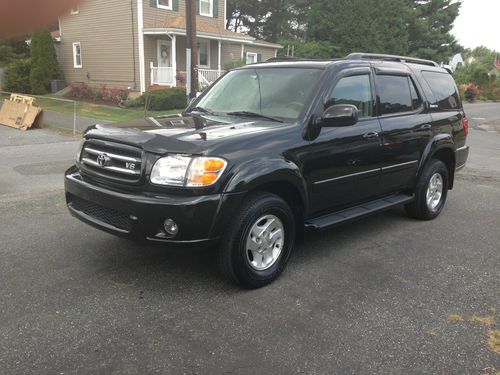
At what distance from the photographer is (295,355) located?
2947mm

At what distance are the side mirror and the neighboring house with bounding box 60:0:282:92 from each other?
1863cm

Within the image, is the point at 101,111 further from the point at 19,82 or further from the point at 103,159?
the point at 103,159

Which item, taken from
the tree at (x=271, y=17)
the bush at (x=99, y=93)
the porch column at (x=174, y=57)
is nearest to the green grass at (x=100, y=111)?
the bush at (x=99, y=93)

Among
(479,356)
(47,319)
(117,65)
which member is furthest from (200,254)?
(117,65)

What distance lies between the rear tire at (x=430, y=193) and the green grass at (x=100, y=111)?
38.0 feet

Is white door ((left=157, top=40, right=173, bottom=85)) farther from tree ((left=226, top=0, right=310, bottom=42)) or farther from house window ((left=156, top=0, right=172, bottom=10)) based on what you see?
tree ((left=226, top=0, right=310, bottom=42))

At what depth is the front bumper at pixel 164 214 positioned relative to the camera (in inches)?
132

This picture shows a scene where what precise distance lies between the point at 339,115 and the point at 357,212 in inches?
42.8

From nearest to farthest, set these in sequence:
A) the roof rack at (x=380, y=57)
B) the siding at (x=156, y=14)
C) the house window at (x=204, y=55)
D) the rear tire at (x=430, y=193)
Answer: the roof rack at (x=380, y=57) → the rear tire at (x=430, y=193) → the siding at (x=156, y=14) → the house window at (x=204, y=55)

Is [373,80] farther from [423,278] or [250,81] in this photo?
[423,278]

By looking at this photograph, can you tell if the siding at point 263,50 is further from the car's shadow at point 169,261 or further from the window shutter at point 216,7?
the car's shadow at point 169,261

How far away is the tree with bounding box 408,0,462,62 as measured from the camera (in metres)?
39.8

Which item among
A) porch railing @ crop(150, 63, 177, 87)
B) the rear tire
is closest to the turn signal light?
the rear tire

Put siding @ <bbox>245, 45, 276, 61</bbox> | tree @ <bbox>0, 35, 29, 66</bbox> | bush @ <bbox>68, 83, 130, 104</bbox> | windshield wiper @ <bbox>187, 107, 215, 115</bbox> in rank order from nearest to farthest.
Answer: tree @ <bbox>0, 35, 29, 66</bbox> < windshield wiper @ <bbox>187, 107, 215, 115</bbox> < bush @ <bbox>68, 83, 130, 104</bbox> < siding @ <bbox>245, 45, 276, 61</bbox>
